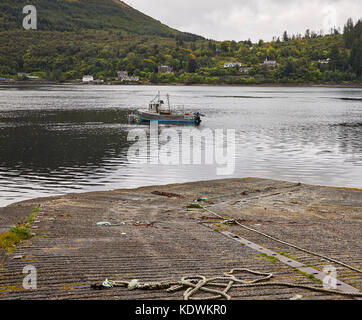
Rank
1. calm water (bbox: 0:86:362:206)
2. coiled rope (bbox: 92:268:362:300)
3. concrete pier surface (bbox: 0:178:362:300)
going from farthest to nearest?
calm water (bbox: 0:86:362:206)
concrete pier surface (bbox: 0:178:362:300)
coiled rope (bbox: 92:268:362:300)

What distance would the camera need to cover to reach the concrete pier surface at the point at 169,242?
8555mm

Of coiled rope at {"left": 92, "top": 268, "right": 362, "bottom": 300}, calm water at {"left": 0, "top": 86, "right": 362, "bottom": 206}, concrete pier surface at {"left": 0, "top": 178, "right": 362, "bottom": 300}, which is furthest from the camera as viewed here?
calm water at {"left": 0, "top": 86, "right": 362, "bottom": 206}

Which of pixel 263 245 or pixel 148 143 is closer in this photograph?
pixel 263 245

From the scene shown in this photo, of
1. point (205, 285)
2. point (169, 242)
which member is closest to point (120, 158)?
point (169, 242)

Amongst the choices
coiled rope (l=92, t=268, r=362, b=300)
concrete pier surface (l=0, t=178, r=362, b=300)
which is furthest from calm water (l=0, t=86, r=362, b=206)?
coiled rope (l=92, t=268, r=362, b=300)

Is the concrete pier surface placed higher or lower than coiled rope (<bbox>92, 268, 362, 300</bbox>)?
lower

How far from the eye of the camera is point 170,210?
18.4m

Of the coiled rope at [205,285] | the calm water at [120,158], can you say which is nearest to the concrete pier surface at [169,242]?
the coiled rope at [205,285]

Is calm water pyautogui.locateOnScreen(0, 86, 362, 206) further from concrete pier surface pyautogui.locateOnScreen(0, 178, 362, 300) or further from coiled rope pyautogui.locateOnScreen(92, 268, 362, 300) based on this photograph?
coiled rope pyautogui.locateOnScreen(92, 268, 362, 300)

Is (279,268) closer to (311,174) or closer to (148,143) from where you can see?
(311,174)

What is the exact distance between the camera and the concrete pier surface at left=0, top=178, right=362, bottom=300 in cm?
855

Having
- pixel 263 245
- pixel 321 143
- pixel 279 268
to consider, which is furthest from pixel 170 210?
pixel 321 143
